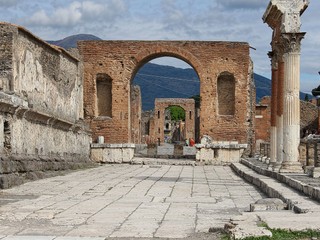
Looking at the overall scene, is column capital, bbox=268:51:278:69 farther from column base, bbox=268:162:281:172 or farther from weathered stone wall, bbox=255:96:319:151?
weathered stone wall, bbox=255:96:319:151

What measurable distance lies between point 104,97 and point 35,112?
41.7 feet

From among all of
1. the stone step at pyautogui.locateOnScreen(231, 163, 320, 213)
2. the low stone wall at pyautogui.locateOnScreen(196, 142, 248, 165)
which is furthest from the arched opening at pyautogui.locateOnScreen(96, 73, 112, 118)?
the stone step at pyautogui.locateOnScreen(231, 163, 320, 213)

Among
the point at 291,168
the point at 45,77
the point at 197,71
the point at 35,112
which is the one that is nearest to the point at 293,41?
the point at 291,168

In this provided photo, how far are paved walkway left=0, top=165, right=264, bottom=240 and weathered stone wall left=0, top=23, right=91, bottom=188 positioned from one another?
99 centimetres

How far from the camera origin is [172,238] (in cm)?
643

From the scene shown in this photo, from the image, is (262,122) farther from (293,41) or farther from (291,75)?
(293,41)

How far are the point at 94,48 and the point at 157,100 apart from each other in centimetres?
3067

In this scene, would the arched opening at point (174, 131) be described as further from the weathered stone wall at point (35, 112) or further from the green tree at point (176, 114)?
the weathered stone wall at point (35, 112)

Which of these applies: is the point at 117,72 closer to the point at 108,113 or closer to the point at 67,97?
Result: the point at 108,113

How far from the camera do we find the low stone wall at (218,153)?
27.1 metres

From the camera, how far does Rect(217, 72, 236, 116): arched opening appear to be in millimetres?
28756

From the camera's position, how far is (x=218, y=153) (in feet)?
89.2

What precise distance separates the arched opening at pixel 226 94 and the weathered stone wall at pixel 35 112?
7.18 metres

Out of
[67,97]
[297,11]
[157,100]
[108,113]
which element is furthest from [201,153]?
[157,100]
